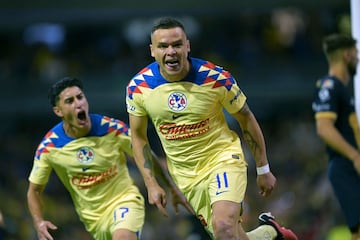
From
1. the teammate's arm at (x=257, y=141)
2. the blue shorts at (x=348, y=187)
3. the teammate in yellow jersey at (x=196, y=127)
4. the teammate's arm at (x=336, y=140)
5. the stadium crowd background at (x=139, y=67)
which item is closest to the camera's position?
the teammate in yellow jersey at (x=196, y=127)

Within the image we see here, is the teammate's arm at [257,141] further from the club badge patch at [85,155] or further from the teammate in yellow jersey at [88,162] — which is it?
the club badge patch at [85,155]

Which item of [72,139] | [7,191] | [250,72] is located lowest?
[7,191]

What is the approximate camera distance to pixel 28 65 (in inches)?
893

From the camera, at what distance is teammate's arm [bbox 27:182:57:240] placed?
9.64m

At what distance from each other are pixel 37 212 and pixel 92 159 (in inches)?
29.2

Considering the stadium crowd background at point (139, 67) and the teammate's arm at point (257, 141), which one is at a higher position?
the teammate's arm at point (257, 141)

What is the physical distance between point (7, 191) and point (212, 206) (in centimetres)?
1217

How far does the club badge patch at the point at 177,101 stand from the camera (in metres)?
8.68

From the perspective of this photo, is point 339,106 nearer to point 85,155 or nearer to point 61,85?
point 85,155

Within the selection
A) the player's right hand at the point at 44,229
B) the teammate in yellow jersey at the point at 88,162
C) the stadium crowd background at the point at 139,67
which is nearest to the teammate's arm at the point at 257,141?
the teammate in yellow jersey at the point at 88,162

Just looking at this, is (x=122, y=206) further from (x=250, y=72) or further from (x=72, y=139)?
(x=250, y=72)

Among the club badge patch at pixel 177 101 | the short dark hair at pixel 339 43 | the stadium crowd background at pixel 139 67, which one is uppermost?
the short dark hair at pixel 339 43

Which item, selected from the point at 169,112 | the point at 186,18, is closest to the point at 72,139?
the point at 169,112

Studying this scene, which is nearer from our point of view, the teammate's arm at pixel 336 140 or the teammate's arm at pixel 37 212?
the teammate's arm at pixel 37 212
